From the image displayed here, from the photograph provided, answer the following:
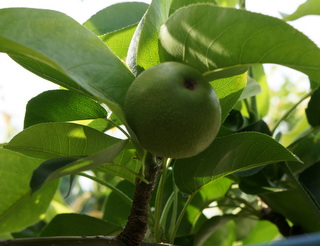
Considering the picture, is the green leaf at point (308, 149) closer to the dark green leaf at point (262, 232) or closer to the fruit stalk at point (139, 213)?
the dark green leaf at point (262, 232)

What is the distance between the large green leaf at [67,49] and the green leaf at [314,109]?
494 millimetres

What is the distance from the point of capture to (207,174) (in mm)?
745

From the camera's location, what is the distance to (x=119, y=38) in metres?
0.80

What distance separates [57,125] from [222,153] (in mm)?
236

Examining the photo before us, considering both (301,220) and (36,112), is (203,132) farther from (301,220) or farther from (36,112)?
(301,220)

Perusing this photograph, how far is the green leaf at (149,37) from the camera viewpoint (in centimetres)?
63

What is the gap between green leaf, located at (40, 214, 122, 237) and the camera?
0.87 metres

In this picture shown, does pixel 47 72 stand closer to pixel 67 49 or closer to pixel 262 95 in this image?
pixel 67 49

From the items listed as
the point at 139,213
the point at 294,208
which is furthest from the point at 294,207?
the point at 139,213

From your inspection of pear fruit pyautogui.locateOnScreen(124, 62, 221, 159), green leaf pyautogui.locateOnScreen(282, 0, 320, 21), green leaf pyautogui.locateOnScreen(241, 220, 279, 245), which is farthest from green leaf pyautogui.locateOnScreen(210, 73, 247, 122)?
green leaf pyautogui.locateOnScreen(241, 220, 279, 245)

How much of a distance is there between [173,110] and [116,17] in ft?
1.52

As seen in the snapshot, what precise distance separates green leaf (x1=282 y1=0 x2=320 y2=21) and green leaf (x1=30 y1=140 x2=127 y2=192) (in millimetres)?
681

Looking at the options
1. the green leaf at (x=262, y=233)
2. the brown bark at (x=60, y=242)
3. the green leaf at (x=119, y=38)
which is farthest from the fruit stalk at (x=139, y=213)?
the green leaf at (x=262, y=233)

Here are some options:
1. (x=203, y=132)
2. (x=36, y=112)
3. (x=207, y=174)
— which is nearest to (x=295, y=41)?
(x=203, y=132)
